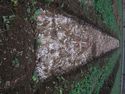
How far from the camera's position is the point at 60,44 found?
225cm

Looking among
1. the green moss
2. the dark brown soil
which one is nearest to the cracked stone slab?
the green moss

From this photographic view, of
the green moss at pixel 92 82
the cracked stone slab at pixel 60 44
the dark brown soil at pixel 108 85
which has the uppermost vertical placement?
the cracked stone slab at pixel 60 44

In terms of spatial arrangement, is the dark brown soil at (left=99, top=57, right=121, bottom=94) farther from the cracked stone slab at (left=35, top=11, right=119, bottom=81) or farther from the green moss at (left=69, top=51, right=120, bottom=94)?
the cracked stone slab at (left=35, top=11, right=119, bottom=81)

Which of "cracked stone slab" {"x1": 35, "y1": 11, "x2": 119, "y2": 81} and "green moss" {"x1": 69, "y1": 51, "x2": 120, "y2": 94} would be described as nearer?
"cracked stone slab" {"x1": 35, "y1": 11, "x2": 119, "y2": 81}

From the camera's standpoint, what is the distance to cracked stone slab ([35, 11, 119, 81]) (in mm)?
1998

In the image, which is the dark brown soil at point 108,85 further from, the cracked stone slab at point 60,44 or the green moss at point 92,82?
the cracked stone slab at point 60,44

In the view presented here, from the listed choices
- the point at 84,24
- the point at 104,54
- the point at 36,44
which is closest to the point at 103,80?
the point at 104,54

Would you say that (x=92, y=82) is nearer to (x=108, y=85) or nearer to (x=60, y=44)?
(x=60, y=44)

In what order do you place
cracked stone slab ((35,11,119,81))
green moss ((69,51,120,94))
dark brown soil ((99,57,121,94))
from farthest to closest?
1. dark brown soil ((99,57,121,94))
2. green moss ((69,51,120,94))
3. cracked stone slab ((35,11,119,81))

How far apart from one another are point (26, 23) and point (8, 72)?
309 millimetres

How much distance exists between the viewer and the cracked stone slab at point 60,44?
2.00 meters

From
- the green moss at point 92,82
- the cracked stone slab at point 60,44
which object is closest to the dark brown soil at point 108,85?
the green moss at point 92,82

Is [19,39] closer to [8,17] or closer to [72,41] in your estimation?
[8,17]

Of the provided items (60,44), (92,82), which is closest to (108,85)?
(92,82)
